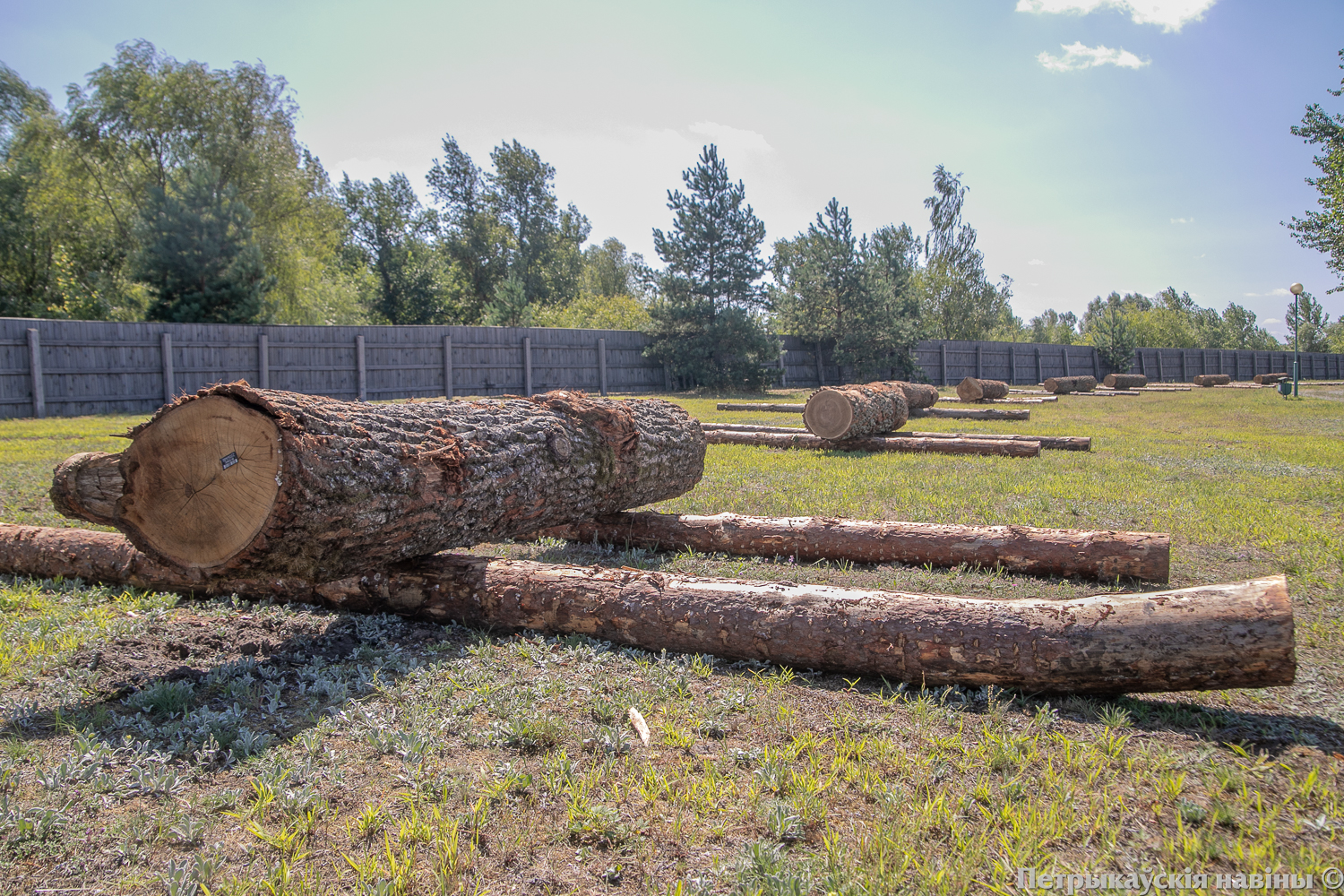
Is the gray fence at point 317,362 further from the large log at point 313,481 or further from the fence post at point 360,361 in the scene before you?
the large log at point 313,481

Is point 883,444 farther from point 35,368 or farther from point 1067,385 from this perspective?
point 1067,385

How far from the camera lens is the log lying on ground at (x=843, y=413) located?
10.1 meters

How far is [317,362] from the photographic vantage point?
62.4ft

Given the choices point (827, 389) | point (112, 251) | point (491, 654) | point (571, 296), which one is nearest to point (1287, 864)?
point (491, 654)

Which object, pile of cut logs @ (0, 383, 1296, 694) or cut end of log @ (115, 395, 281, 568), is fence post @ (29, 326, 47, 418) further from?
cut end of log @ (115, 395, 281, 568)

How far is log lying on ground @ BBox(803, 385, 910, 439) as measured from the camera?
10.1 m

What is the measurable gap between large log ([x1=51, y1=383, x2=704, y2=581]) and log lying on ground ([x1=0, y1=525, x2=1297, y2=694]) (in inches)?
15.3

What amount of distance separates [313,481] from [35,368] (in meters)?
17.6

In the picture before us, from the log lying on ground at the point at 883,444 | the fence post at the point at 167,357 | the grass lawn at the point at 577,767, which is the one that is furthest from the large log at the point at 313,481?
the fence post at the point at 167,357

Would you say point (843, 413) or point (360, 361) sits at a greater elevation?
point (360, 361)

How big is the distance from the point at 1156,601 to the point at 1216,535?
131 inches

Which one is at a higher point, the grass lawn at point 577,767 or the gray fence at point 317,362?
the gray fence at point 317,362

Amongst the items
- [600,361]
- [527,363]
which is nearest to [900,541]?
[527,363]

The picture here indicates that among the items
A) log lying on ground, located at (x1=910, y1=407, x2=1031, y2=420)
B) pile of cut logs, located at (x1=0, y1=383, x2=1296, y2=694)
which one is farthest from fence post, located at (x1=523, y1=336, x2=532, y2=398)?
pile of cut logs, located at (x1=0, y1=383, x2=1296, y2=694)
